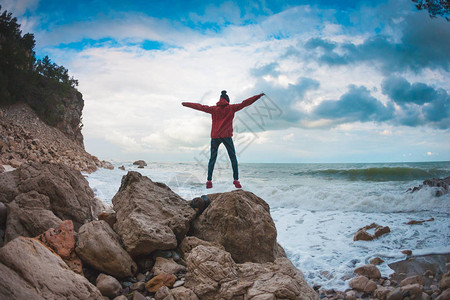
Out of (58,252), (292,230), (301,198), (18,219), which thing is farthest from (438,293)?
(301,198)

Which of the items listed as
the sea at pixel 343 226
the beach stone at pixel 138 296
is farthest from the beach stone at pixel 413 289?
the beach stone at pixel 138 296

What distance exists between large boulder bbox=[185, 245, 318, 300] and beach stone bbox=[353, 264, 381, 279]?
2496 mm

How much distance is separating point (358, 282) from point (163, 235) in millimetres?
3523

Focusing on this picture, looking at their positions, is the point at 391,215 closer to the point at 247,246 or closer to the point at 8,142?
the point at 247,246

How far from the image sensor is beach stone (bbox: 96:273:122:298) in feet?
9.45

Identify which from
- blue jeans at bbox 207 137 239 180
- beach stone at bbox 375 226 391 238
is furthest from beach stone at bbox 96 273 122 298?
beach stone at bbox 375 226 391 238

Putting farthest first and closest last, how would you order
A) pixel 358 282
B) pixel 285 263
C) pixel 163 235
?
1. pixel 358 282
2. pixel 163 235
3. pixel 285 263

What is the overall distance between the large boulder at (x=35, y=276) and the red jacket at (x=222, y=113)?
3.85m

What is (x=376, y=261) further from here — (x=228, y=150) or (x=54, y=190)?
(x=54, y=190)

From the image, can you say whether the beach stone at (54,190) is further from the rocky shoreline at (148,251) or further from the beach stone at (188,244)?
the beach stone at (188,244)

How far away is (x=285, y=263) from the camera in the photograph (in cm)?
345

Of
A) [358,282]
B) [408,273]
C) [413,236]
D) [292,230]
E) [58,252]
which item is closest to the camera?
[58,252]

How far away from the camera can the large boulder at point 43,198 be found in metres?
3.76

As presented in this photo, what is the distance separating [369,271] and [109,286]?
467cm
